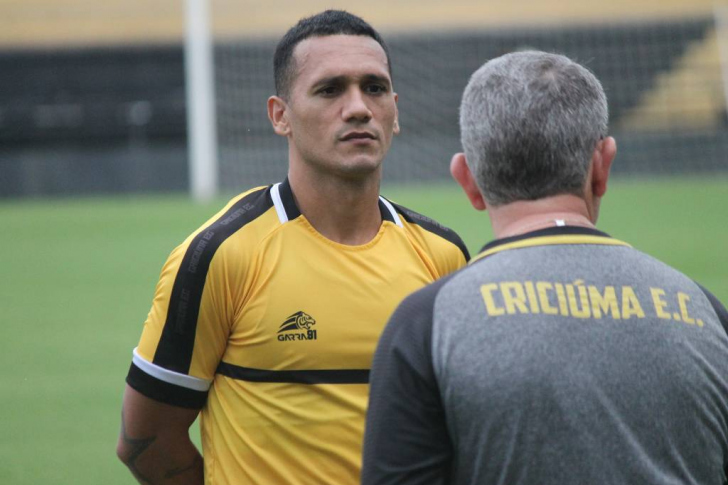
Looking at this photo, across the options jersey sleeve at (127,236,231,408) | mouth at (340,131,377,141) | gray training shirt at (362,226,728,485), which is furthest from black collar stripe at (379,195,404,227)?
gray training shirt at (362,226,728,485)

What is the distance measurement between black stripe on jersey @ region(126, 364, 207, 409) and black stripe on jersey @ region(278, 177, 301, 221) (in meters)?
0.57

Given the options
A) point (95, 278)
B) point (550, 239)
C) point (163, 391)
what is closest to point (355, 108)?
point (163, 391)

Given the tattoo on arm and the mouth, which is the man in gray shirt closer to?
the mouth

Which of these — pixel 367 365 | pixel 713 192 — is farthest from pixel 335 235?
pixel 713 192

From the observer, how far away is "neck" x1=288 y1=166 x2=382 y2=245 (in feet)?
9.77

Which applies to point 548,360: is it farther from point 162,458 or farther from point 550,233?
point 162,458

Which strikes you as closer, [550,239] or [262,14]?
[550,239]

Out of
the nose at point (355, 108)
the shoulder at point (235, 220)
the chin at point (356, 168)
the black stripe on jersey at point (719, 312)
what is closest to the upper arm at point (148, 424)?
the shoulder at point (235, 220)

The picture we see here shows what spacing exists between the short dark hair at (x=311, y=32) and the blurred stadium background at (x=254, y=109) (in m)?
9.83

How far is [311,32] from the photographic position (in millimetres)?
3035

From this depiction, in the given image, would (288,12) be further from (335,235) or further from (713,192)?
(335,235)

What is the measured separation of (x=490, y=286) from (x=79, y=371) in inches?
262

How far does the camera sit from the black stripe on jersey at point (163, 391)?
2770mm

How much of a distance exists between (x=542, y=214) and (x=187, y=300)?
1.15 m
